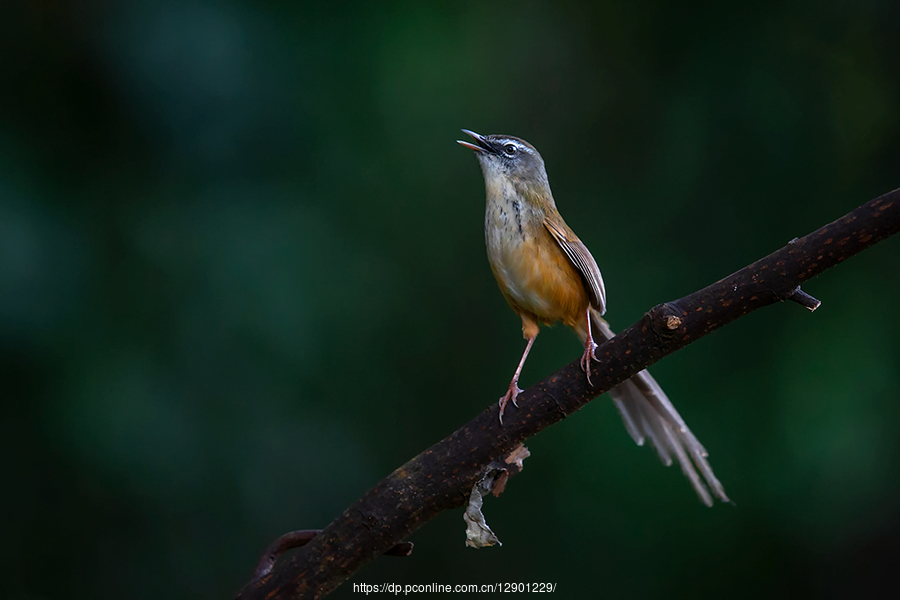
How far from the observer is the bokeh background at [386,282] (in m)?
2.29

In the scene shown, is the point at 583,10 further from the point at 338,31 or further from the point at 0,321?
the point at 0,321

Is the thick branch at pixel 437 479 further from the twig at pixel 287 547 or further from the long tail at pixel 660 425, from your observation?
the long tail at pixel 660 425

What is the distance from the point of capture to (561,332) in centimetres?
263

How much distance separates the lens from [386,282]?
2.64 metres

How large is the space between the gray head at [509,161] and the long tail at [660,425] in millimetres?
372

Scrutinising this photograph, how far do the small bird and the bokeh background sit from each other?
76 centimetres

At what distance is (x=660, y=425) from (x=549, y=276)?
1.52 feet

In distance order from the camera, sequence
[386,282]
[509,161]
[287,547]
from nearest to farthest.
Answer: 1. [287,547]
2. [509,161]
3. [386,282]

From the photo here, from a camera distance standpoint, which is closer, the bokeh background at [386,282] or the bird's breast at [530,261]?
the bird's breast at [530,261]

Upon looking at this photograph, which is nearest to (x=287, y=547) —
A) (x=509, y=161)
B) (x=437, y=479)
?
(x=437, y=479)

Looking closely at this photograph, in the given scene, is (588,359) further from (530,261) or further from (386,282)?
(386,282)

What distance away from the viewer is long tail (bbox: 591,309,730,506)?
170 centimetres

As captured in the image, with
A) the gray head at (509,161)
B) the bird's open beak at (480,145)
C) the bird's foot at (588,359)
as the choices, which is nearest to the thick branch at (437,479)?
the bird's foot at (588,359)

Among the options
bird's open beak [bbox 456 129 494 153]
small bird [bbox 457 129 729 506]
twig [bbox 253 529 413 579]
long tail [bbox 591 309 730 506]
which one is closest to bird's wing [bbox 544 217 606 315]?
Answer: small bird [bbox 457 129 729 506]
